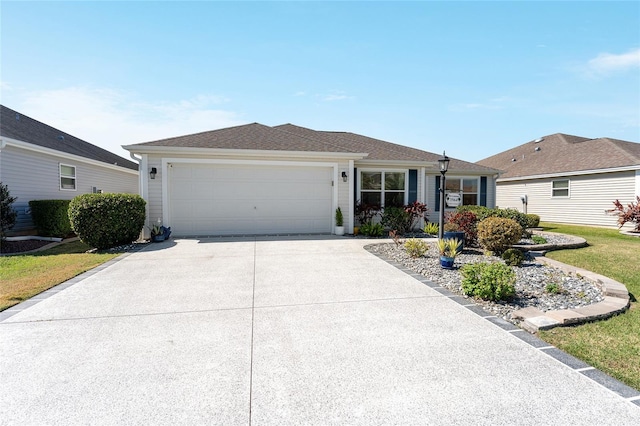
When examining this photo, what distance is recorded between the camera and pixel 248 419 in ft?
6.49

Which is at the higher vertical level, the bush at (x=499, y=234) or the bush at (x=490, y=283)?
the bush at (x=499, y=234)

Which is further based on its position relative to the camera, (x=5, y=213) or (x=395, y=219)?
(x=395, y=219)

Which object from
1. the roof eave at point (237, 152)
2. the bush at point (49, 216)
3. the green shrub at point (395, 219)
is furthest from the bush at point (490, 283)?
the bush at point (49, 216)

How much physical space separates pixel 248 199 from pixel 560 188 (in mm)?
15523

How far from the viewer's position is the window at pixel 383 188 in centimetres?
1198

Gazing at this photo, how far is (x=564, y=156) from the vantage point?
1677 cm

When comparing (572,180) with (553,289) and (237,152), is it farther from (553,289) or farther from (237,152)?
(237,152)

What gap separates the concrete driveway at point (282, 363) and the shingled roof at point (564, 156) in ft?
48.6

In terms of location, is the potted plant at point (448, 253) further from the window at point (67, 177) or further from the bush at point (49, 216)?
the window at point (67, 177)

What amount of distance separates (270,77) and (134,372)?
987cm

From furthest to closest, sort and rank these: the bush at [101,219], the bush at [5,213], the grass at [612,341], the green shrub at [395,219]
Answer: the green shrub at [395,219], the bush at [5,213], the bush at [101,219], the grass at [612,341]

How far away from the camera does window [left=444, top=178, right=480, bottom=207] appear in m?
14.0

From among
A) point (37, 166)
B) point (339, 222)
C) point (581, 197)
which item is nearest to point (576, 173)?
point (581, 197)

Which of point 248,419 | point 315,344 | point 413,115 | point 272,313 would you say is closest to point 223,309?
point 272,313
